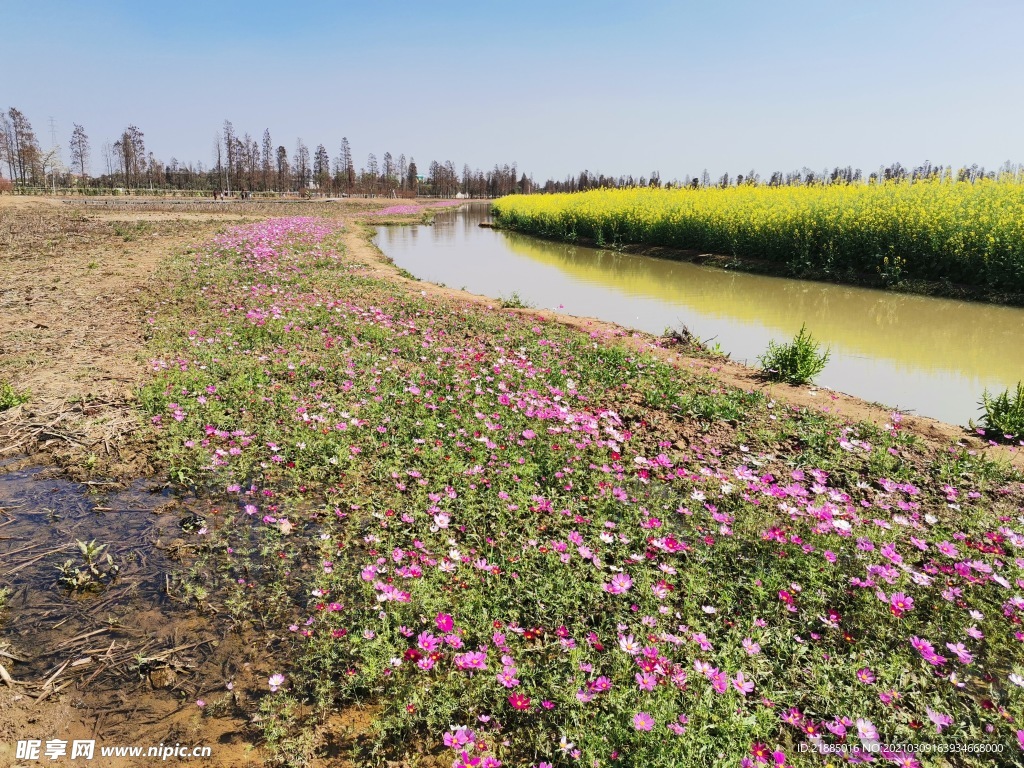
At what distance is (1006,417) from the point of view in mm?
5227

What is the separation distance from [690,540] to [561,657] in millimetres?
1422

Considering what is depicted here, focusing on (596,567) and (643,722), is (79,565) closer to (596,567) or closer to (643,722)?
(596,567)

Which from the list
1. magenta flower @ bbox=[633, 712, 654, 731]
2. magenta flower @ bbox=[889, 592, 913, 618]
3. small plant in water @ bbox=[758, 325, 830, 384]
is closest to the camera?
magenta flower @ bbox=[633, 712, 654, 731]

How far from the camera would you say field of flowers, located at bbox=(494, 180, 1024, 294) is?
12.4 metres

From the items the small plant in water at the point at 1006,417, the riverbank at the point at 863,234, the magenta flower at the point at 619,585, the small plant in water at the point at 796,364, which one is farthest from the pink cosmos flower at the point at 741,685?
the riverbank at the point at 863,234

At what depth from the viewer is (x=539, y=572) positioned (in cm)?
333

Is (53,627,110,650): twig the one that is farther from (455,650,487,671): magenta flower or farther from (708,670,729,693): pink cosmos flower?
(708,670,729,693): pink cosmos flower

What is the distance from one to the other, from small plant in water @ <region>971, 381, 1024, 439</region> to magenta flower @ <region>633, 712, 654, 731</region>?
5.09m

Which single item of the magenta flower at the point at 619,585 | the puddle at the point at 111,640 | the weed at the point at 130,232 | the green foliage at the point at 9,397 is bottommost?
the puddle at the point at 111,640

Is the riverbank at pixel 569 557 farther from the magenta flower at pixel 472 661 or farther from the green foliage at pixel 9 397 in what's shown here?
the green foliage at pixel 9 397

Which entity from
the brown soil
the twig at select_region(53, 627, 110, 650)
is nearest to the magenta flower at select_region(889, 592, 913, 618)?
the twig at select_region(53, 627, 110, 650)

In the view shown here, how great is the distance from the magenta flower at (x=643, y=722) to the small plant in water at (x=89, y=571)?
9.79 feet

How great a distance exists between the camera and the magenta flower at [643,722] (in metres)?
2.21

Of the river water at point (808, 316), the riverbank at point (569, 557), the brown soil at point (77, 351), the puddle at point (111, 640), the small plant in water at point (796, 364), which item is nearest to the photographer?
the puddle at point (111, 640)
